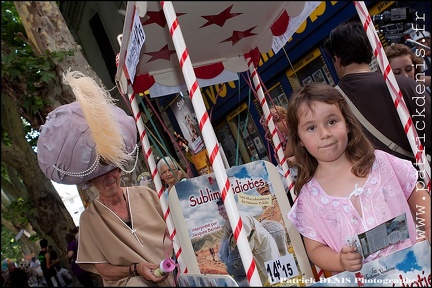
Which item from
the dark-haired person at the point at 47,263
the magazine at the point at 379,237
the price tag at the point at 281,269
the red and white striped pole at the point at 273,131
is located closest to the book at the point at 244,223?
the price tag at the point at 281,269

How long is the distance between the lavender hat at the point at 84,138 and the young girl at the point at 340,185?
1.14m

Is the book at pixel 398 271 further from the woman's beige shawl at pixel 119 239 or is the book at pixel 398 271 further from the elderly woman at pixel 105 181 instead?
the woman's beige shawl at pixel 119 239

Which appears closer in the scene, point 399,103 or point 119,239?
point 399,103

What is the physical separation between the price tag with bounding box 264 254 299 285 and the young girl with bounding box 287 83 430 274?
712 millimetres

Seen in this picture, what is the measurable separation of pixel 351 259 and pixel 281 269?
1210 millimetres

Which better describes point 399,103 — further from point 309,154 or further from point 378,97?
point 378,97

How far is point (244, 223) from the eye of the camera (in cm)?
338

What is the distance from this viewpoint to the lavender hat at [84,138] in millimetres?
3242

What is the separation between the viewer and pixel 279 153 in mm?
3727

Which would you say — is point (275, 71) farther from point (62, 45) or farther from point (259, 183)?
point (259, 183)

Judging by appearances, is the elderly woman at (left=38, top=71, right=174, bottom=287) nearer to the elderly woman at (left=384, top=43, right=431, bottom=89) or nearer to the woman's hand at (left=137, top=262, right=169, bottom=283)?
the woman's hand at (left=137, top=262, right=169, bottom=283)

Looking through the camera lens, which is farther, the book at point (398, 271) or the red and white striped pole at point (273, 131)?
the red and white striped pole at point (273, 131)

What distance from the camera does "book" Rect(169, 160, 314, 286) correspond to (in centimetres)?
329

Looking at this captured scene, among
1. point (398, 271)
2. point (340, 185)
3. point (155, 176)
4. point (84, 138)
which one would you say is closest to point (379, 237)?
point (398, 271)
